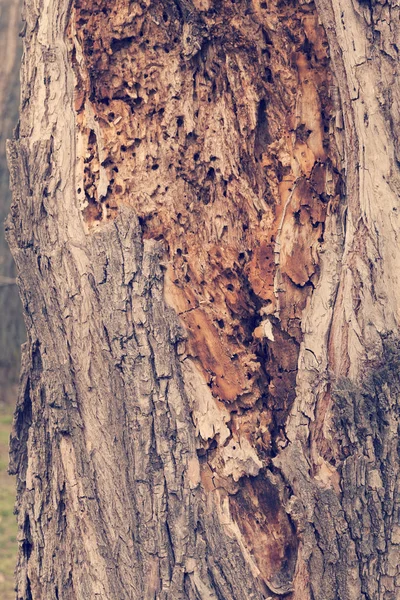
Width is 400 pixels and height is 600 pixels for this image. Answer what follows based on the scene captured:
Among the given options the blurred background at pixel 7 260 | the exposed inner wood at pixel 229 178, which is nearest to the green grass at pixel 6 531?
the blurred background at pixel 7 260

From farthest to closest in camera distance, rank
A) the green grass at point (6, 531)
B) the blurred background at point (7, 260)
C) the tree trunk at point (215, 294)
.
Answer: the blurred background at point (7, 260)
the green grass at point (6, 531)
the tree trunk at point (215, 294)

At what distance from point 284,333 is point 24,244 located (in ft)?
3.09

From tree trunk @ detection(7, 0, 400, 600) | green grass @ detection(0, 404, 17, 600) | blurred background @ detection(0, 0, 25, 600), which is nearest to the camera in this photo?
tree trunk @ detection(7, 0, 400, 600)

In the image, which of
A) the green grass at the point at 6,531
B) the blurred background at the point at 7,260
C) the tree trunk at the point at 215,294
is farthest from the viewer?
the blurred background at the point at 7,260

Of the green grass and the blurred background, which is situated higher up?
A: the blurred background

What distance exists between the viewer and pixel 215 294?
7.48 ft

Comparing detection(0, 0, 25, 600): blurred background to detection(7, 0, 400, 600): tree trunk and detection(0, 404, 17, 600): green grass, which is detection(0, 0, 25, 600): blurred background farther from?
detection(7, 0, 400, 600): tree trunk

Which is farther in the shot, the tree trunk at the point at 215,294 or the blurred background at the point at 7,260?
the blurred background at the point at 7,260

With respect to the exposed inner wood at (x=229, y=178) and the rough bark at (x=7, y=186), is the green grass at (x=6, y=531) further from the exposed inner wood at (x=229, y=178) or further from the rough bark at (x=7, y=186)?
the exposed inner wood at (x=229, y=178)

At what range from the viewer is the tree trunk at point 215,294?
212 cm

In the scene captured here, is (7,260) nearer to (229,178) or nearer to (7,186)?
(7,186)

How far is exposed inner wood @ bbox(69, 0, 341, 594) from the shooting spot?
2.20 m

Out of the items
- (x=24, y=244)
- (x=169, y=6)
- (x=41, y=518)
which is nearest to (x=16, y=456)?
(x=41, y=518)

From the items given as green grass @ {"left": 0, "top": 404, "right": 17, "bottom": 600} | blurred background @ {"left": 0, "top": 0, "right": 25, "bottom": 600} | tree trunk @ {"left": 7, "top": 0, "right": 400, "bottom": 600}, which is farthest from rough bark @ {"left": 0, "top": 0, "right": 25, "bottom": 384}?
tree trunk @ {"left": 7, "top": 0, "right": 400, "bottom": 600}
